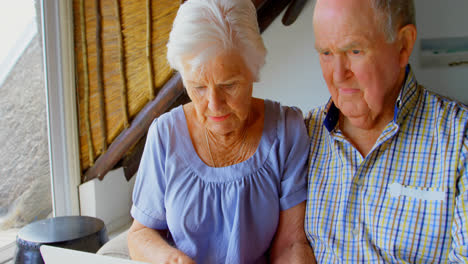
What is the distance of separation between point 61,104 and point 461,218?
2398mm

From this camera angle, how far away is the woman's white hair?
1.22 meters

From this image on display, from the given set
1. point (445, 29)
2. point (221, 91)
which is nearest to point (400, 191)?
point (221, 91)

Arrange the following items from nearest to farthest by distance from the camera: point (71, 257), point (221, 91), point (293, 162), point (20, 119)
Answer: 1. point (71, 257)
2. point (221, 91)
3. point (293, 162)
4. point (20, 119)

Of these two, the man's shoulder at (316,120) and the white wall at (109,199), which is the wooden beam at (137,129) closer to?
the white wall at (109,199)

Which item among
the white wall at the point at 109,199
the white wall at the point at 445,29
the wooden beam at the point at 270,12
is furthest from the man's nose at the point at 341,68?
the white wall at the point at 445,29

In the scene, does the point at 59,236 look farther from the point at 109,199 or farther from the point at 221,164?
the point at 109,199

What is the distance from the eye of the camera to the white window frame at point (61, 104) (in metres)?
2.63

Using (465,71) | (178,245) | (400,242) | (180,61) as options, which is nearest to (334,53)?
(180,61)

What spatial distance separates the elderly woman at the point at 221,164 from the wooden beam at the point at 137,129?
128 centimetres

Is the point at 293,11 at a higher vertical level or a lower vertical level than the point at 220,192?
higher

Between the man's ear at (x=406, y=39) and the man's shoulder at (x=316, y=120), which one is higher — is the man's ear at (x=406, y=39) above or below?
above

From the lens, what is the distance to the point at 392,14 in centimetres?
113

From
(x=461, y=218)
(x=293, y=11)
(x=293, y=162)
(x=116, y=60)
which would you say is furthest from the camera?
(x=293, y=11)

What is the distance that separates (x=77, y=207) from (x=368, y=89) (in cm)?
234
